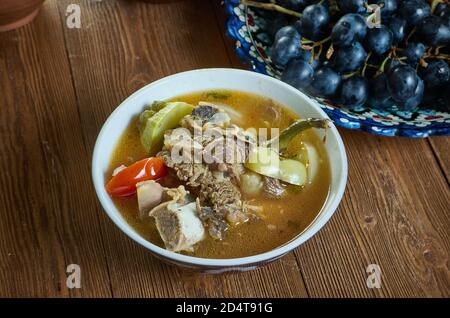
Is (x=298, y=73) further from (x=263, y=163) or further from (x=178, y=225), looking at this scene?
(x=178, y=225)

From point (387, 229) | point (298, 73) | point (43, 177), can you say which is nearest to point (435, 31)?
point (298, 73)

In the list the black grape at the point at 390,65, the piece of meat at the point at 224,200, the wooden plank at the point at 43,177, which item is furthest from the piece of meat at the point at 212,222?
the black grape at the point at 390,65

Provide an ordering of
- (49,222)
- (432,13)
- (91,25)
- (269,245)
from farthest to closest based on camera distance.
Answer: (91,25) → (432,13) → (49,222) → (269,245)

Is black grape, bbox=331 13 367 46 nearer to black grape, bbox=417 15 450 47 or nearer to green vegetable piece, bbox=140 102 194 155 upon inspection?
black grape, bbox=417 15 450 47

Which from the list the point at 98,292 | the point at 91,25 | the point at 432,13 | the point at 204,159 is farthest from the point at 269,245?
the point at 91,25

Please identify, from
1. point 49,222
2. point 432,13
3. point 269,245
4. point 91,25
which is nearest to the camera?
point 269,245

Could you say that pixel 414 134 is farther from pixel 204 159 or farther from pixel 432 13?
pixel 204 159

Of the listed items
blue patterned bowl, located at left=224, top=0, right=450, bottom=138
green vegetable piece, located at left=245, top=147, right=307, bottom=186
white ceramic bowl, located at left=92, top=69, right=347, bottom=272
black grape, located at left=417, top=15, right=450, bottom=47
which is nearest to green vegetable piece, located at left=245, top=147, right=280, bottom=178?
green vegetable piece, located at left=245, top=147, right=307, bottom=186
